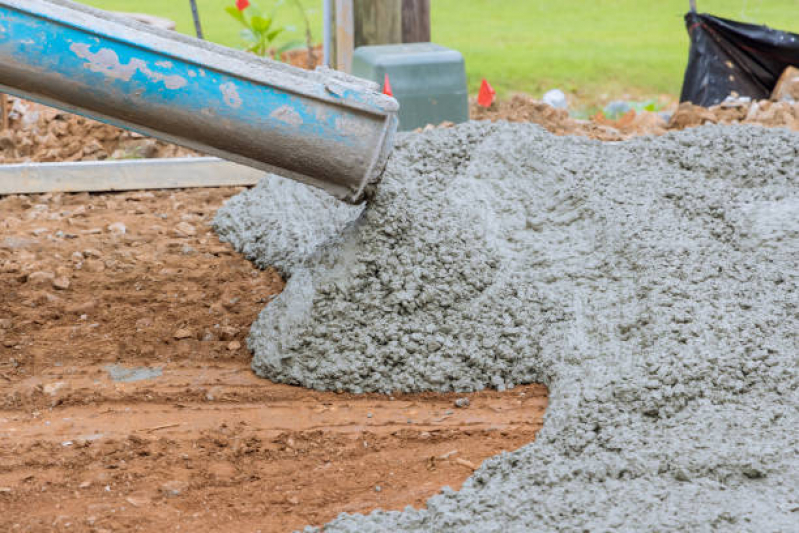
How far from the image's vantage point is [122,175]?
4.71 meters

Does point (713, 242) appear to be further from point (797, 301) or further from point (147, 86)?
point (147, 86)

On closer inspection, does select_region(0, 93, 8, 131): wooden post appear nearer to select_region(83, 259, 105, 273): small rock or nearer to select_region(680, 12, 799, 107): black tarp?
select_region(83, 259, 105, 273): small rock

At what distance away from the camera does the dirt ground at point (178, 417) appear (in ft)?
7.76

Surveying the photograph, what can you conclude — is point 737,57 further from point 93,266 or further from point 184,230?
point 93,266

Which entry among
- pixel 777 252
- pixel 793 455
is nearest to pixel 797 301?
pixel 777 252

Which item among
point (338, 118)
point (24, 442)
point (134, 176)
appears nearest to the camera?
point (24, 442)

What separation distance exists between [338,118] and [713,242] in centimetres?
146

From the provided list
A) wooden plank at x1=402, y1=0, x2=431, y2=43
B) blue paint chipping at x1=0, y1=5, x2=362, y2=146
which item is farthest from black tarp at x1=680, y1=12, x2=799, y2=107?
blue paint chipping at x1=0, y1=5, x2=362, y2=146

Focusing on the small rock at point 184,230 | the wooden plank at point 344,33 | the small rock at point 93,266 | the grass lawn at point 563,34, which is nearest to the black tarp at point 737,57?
the grass lawn at point 563,34

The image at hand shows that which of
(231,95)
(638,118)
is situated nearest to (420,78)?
(638,118)

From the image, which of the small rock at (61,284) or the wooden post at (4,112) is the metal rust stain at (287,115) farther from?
the wooden post at (4,112)

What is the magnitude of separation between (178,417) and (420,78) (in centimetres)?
276

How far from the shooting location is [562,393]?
8.95ft

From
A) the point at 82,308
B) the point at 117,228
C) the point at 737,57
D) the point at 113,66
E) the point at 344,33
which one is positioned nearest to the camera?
the point at 113,66
